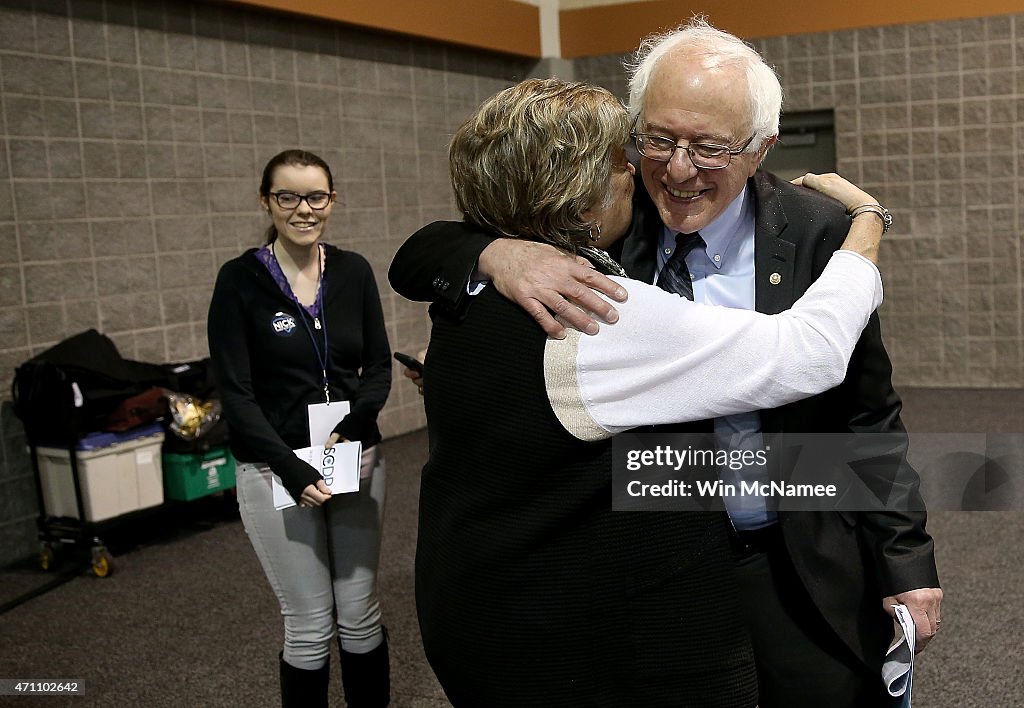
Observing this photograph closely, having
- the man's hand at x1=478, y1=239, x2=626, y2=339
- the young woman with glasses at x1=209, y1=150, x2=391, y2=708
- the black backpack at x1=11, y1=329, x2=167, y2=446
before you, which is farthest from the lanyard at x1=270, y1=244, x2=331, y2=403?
the black backpack at x1=11, y1=329, x2=167, y2=446

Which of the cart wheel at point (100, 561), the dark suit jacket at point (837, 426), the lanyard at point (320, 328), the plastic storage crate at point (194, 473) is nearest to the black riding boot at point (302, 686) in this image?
the lanyard at point (320, 328)

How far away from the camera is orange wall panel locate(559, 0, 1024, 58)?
22.9 ft

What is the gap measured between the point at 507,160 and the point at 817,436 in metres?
0.62

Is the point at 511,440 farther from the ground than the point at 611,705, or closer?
farther from the ground

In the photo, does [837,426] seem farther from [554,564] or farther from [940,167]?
[940,167]

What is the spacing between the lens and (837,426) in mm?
1483

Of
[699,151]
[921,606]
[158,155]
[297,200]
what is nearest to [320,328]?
[297,200]

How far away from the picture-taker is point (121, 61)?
188 inches

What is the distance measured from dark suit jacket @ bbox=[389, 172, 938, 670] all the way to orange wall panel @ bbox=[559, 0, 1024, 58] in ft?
19.3

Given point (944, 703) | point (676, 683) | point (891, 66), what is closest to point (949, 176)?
A: point (891, 66)

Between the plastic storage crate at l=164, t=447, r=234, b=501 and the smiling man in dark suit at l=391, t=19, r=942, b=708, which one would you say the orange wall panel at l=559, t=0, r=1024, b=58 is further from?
the smiling man in dark suit at l=391, t=19, r=942, b=708

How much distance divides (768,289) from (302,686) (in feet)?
4.87

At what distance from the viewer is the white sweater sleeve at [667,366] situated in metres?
1.15

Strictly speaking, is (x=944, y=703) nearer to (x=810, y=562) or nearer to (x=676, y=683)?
(x=810, y=562)
